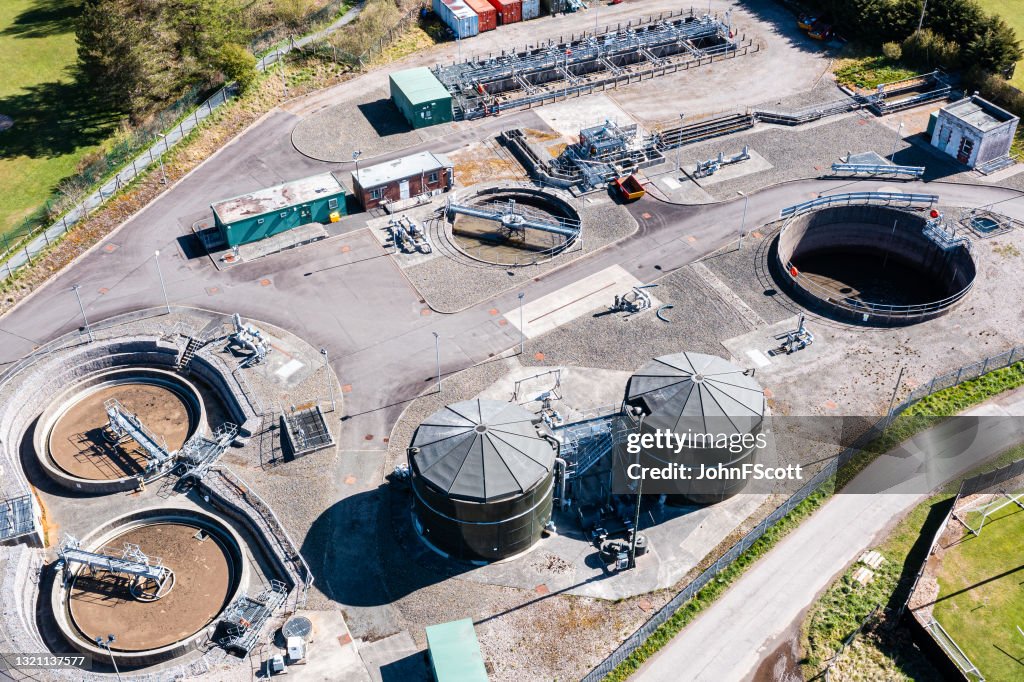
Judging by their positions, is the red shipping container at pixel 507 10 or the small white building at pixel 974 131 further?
the red shipping container at pixel 507 10

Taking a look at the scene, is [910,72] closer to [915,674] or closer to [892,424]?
[892,424]

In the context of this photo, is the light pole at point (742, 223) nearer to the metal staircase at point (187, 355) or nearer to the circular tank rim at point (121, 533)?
the metal staircase at point (187, 355)

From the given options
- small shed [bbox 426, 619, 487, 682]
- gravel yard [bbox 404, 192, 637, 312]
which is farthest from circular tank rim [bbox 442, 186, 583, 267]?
small shed [bbox 426, 619, 487, 682]

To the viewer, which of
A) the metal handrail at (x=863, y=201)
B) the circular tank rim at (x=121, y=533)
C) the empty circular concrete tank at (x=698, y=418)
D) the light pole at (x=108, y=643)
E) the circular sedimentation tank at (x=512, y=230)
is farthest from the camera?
the metal handrail at (x=863, y=201)

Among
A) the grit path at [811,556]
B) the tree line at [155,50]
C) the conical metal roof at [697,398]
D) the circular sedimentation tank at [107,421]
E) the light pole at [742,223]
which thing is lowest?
the grit path at [811,556]

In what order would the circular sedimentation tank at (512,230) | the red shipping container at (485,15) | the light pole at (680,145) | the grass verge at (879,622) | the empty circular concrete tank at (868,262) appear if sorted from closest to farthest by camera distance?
the grass verge at (879,622) < the empty circular concrete tank at (868,262) < the circular sedimentation tank at (512,230) < the light pole at (680,145) < the red shipping container at (485,15)

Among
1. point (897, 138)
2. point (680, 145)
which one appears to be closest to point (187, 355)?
point (680, 145)

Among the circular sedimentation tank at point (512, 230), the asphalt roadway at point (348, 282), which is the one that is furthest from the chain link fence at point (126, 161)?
the circular sedimentation tank at point (512, 230)
